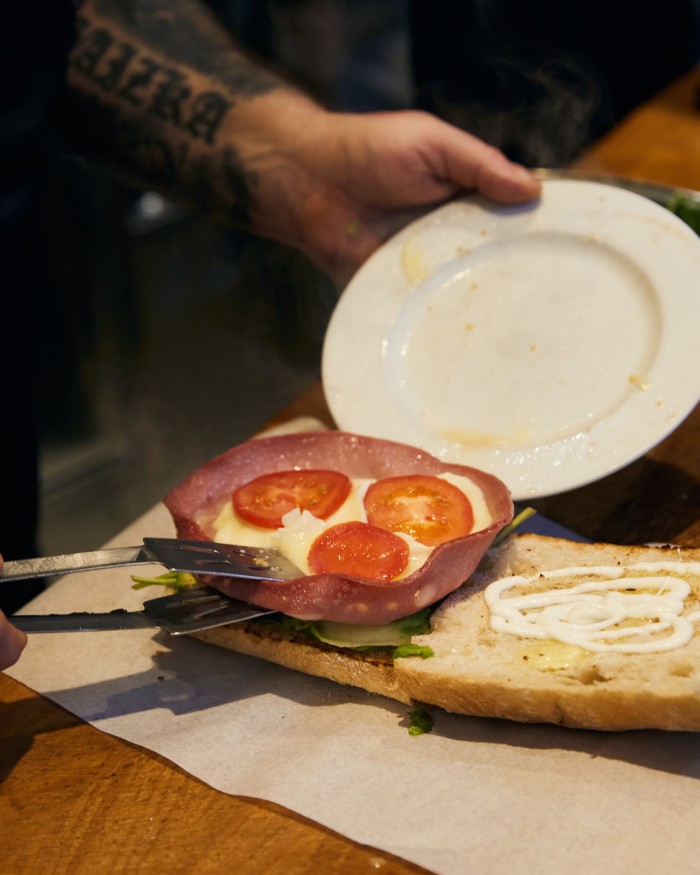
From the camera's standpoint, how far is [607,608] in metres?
2.31

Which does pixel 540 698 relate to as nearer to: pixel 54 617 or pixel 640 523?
pixel 640 523

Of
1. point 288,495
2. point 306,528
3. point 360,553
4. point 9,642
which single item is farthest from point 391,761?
point 9,642

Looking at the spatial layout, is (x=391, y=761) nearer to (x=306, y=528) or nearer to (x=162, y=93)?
(x=306, y=528)

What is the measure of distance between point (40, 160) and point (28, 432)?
1034mm

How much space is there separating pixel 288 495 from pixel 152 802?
0.87m

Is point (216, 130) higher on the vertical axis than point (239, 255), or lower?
higher

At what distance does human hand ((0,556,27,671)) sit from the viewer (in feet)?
7.06

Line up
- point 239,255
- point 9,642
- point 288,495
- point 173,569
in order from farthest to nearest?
1. point 239,255
2. point 288,495
3. point 173,569
4. point 9,642

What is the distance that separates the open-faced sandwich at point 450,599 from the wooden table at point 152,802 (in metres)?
0.40

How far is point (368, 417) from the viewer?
308cm

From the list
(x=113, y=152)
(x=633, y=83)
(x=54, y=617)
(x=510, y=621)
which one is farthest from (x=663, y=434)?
(x=633, y=83)

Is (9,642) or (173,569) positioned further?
(173,569)

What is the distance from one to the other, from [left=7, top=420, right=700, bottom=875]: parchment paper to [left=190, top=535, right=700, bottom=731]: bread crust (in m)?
0.07

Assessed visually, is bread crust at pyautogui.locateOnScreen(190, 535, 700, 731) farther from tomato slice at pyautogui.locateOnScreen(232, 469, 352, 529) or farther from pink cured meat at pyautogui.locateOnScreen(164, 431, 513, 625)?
tomato slice at pyautogui.locateOnScreen(232, 469, 352, 529)
